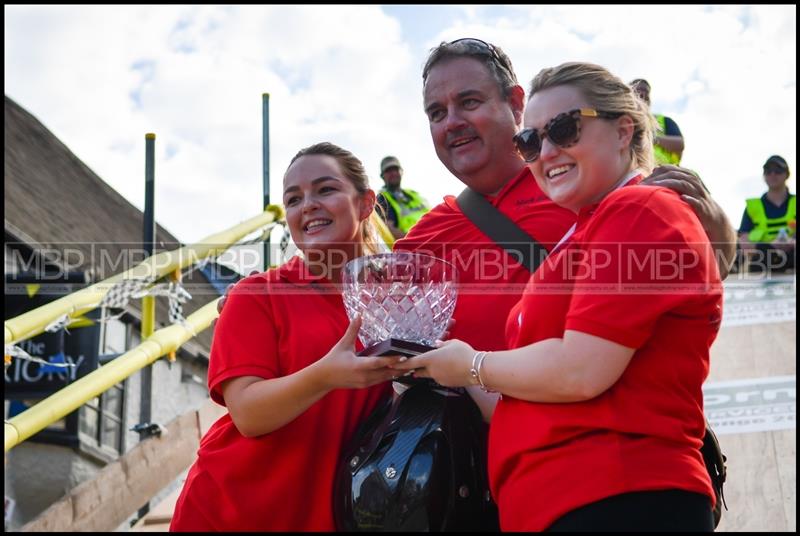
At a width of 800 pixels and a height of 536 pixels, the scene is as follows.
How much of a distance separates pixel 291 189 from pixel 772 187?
31.8ft

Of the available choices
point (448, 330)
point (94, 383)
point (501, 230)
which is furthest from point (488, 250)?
point (94, 383)

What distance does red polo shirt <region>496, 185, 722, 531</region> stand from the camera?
5.43 ft

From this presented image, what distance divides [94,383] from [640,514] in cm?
335

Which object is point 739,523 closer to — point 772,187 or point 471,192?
point 471,192

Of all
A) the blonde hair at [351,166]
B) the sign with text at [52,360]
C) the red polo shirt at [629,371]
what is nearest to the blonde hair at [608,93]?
the red polo shirt at [629,371]

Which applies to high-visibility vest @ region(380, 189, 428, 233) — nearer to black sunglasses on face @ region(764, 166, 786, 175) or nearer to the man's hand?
black sunglasses on face @ region(764, 166, 786, 175)

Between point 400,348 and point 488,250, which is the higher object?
point 488,250

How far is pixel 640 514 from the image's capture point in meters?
1.62

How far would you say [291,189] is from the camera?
8.70 feet

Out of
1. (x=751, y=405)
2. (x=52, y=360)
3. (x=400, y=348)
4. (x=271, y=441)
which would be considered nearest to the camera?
(x=400, y=348)

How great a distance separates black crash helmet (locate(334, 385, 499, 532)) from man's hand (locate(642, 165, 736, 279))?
0.69m

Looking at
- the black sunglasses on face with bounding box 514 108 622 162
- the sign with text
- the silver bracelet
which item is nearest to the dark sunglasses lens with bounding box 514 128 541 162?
the black sunglasses on face with bounding box 514 108 622 162

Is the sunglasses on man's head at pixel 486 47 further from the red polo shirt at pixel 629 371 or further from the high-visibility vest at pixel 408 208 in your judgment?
the high-visibility vest at pixel 408 208

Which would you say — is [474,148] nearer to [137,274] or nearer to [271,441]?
[271,441]
